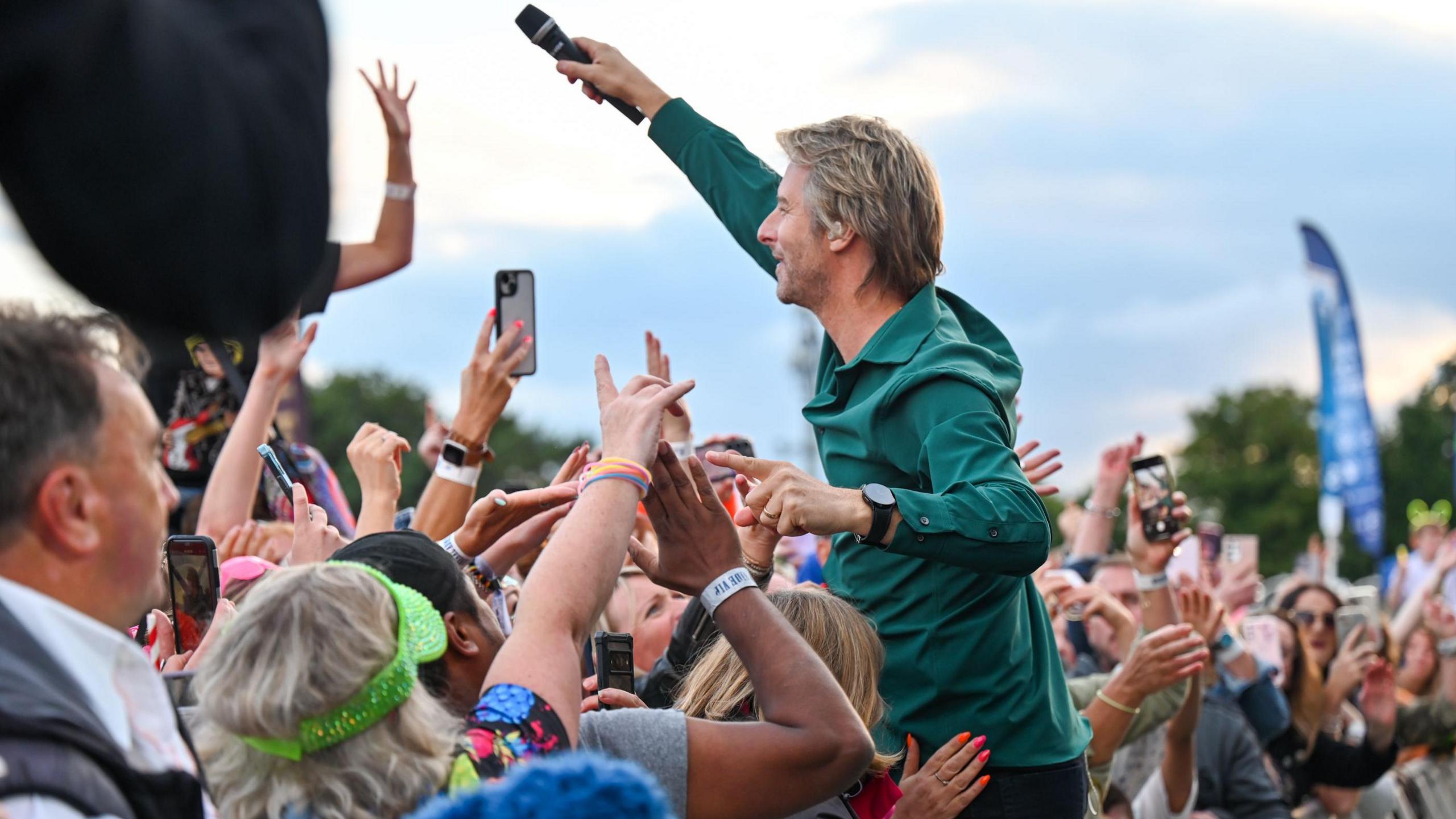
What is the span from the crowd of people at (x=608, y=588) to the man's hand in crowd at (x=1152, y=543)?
0.04 ft

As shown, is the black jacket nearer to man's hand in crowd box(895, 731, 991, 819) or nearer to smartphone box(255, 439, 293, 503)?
smartphone box(255, 439, 293, 503)

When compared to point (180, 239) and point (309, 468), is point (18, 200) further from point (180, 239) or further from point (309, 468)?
point (309, 468)

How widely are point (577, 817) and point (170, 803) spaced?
0.72 metres

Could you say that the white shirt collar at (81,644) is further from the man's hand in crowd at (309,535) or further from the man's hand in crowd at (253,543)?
the man's hand in crowd at (253,543)

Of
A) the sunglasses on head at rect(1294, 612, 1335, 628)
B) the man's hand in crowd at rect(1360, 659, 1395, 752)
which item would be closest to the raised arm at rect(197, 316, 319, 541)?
the man's hand in crowd at rect(1360, 659, 1395, 752)

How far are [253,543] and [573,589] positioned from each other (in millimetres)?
1983

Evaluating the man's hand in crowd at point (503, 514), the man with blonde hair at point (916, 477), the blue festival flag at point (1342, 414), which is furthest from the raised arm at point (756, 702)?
the blue festival flag at point (1342, 414)

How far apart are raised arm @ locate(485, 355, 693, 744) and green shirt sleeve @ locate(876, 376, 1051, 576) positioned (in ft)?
2.32

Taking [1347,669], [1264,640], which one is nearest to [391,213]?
[1264,640]

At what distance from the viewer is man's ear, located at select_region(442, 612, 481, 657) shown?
108 inches

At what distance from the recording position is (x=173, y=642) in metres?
3.34

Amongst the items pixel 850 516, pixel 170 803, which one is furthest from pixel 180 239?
pixel 850 516

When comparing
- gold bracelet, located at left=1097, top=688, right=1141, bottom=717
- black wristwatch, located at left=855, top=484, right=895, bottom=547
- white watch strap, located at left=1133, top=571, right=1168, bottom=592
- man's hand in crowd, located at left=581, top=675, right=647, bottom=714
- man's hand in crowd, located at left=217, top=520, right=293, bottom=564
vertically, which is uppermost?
black wristwatch, located at left=855, top=484, right=895, bottom=547

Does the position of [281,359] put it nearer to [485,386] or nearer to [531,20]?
[485,386]
